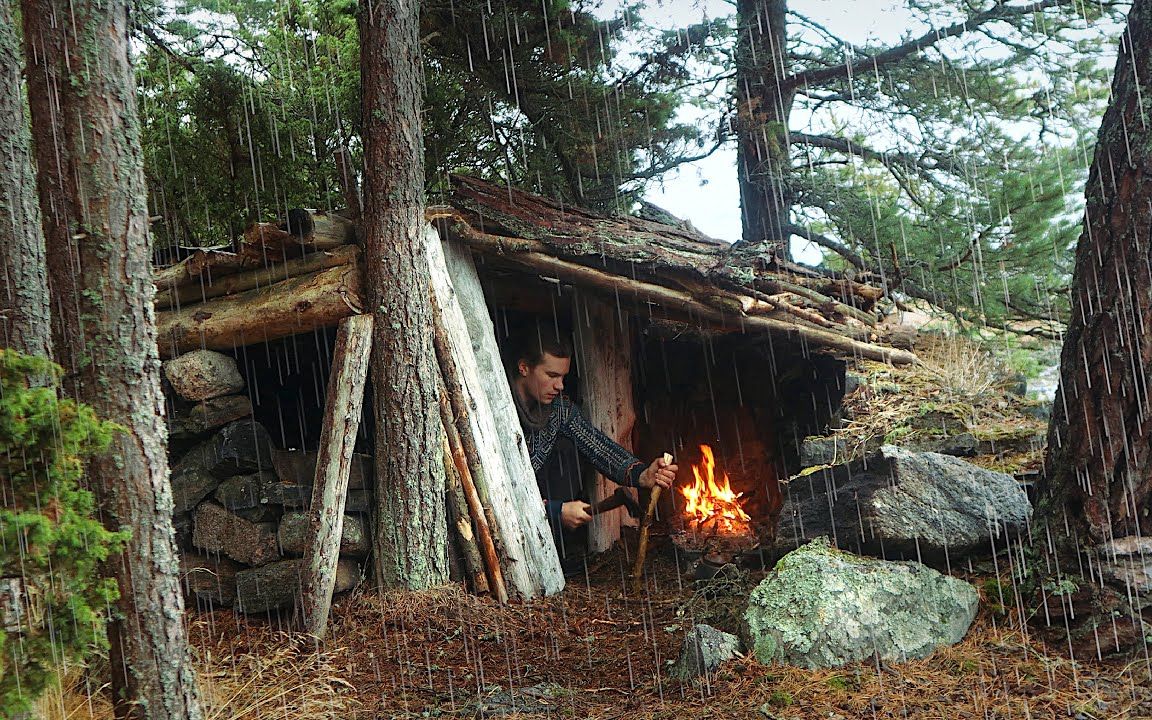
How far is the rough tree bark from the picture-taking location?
13.5 ft

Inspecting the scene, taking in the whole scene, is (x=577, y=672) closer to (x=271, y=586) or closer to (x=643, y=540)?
(x=643, y=540)

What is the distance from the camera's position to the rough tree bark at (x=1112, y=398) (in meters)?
4.12

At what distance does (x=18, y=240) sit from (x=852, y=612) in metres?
4.24

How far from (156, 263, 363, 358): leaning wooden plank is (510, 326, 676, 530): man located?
169cm

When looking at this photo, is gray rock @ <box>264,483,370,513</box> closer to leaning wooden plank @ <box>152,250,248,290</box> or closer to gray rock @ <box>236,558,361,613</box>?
gray rock @ <box>236,558,361,613</box>

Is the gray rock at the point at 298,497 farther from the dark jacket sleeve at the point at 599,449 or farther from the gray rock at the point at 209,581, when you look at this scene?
the dark jacket sleeve at the point at 599,449

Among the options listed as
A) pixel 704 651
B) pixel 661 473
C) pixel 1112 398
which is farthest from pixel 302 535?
pixel 1112 398

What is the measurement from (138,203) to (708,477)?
5692mm

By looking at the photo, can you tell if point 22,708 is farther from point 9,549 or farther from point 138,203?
point 138,203

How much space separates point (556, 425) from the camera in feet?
23.8

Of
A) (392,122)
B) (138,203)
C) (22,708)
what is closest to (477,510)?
(392,122)

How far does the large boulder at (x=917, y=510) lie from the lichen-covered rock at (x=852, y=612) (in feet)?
0.71

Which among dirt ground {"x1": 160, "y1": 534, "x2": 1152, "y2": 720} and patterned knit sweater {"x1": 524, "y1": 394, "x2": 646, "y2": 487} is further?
patterned knit sweater {"x1": 524, "y1": 394, "x2": 646, "y2": 487}

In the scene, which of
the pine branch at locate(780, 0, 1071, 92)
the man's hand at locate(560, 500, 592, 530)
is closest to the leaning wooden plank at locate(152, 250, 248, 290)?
the man's hand at locate(560, 500, 592, 530)
